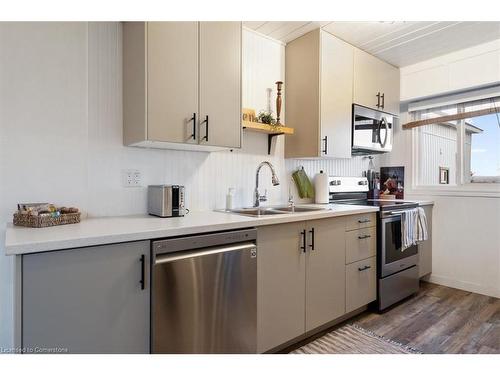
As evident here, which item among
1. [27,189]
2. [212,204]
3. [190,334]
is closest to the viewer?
[190,334]

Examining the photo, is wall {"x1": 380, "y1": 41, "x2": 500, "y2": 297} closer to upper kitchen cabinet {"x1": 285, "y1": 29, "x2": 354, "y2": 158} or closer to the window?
the window

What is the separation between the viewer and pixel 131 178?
1.88 m

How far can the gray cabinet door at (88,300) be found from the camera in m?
1.07

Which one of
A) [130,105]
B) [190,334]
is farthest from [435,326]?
[130,105]

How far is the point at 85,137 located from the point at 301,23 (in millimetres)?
1833

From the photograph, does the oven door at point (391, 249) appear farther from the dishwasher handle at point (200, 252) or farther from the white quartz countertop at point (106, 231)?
the dishwasher handle at point (200, 252)

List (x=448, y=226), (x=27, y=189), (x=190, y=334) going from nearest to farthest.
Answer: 1. (x=190, y=334)
2. (x=27, y=189)
3. (x=448, y=226)

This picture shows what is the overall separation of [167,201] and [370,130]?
211cm

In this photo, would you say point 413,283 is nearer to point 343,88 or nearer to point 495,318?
point 495,318

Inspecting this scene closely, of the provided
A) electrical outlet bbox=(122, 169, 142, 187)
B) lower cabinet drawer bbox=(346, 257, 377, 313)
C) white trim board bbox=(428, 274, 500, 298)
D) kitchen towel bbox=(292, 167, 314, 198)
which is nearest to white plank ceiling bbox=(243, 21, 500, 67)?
kitchen towel bbox=(292, 167, 314, 198)

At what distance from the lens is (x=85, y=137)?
1.71m

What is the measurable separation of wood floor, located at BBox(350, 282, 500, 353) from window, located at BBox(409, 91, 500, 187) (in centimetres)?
117

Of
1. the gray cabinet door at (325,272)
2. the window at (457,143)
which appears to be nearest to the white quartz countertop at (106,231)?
the gray cabinet door at (325,272)

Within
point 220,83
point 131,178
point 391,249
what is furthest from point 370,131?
point 131,178
